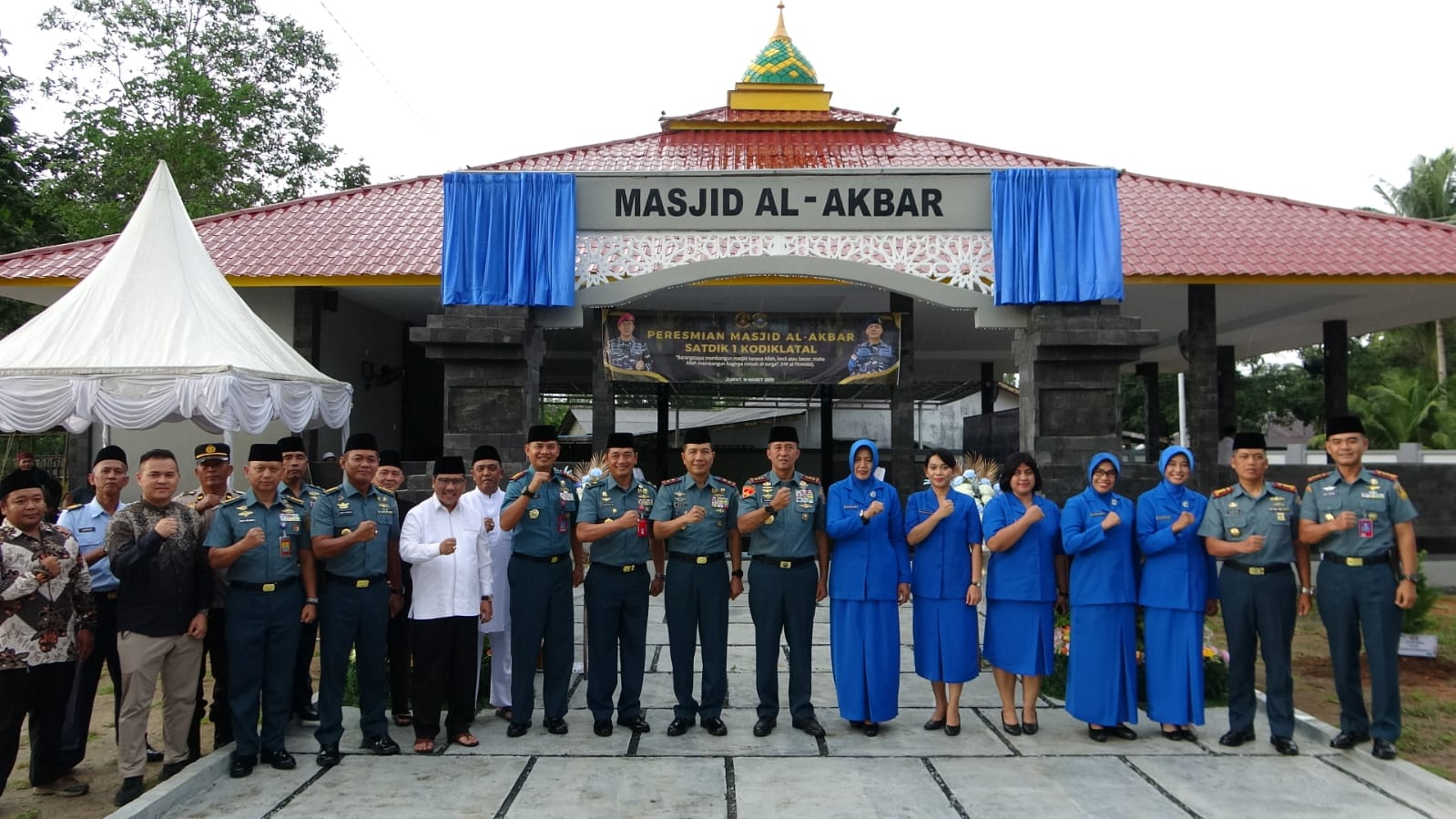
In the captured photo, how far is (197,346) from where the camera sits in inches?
269

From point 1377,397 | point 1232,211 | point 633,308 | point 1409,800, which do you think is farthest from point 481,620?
point 1377,397

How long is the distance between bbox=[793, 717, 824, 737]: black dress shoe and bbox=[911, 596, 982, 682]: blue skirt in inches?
24.9

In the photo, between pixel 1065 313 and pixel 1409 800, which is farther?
pixel 1065 313

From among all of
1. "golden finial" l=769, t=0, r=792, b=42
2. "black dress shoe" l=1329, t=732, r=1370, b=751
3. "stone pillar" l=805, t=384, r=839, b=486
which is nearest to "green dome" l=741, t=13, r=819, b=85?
"golden finial" l=769, t=0, r=792, b=42

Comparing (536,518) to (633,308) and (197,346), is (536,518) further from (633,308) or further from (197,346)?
(633,308)

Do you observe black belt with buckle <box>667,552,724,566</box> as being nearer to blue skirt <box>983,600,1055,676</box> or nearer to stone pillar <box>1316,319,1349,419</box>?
blue skirt <box>983,600,1055,676</box>

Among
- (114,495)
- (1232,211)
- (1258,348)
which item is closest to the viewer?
(114,495)

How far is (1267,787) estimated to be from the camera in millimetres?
4340

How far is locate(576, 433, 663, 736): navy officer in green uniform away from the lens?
505cm

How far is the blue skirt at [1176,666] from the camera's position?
4.93 meters

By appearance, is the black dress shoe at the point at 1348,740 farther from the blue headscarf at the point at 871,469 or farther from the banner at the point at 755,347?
the banner at the point at 755,347

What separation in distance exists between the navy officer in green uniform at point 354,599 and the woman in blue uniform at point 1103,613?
361cm

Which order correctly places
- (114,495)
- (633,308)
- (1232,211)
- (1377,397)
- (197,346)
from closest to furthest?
(114,495) → (197,346) → (633,308) → (1232,211) → (1377,397)

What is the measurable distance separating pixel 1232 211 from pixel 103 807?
43.8 ft
